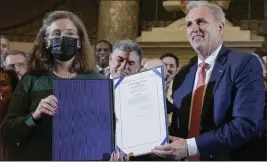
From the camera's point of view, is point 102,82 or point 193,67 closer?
point 102,82

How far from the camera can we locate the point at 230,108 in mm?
2074

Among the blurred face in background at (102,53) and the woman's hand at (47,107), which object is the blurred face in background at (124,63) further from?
the blurred face in background at (102,53)

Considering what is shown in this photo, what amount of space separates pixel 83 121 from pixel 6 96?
36.3 inches

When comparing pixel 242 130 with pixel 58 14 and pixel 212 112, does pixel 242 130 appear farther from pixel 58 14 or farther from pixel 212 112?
pixel 58 14

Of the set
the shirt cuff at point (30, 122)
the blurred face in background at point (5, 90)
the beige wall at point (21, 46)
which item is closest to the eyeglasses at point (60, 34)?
the shirt cuff at point (30, 122)

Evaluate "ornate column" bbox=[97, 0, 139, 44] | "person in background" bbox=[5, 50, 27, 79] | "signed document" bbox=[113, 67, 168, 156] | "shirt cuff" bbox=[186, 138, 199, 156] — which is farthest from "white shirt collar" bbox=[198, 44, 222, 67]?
"ornate column" bbox=[97, 0, 139, 44]

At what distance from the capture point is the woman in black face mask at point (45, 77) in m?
2.10

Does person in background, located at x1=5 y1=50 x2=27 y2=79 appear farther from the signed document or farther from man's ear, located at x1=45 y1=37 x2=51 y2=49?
the signed document

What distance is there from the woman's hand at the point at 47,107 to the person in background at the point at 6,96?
403 millimetres

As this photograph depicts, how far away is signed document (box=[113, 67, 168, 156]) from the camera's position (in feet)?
6.79

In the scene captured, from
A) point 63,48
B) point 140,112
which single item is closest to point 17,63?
point 63,48

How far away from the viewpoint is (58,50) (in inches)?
85.4

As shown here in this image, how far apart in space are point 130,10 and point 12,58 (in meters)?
2.03

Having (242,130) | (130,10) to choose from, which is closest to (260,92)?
(242,130)
